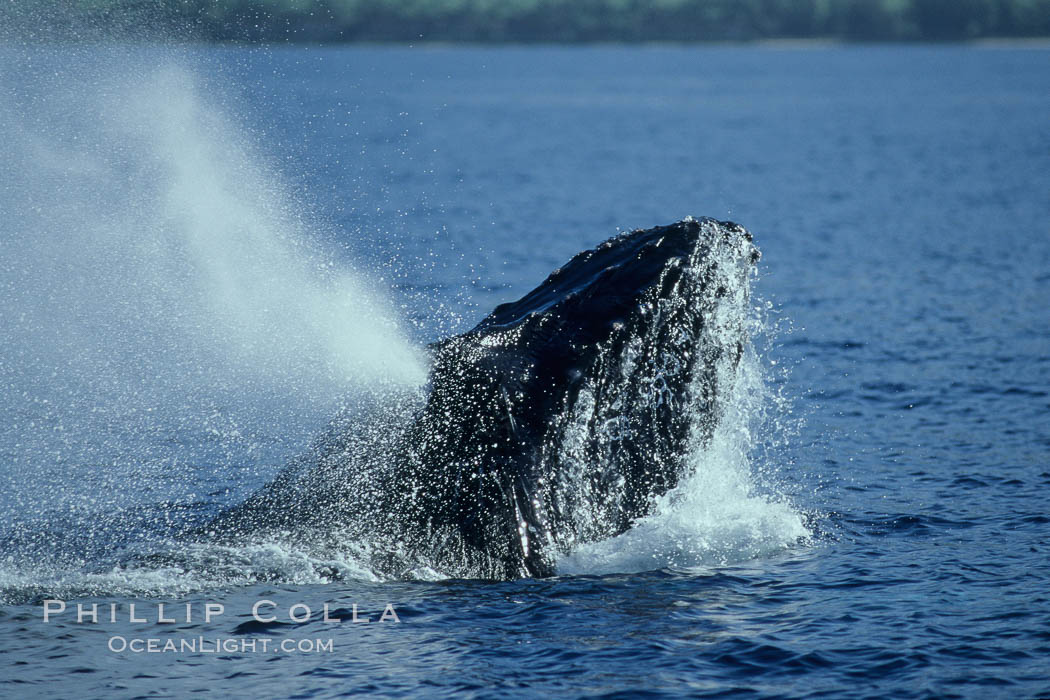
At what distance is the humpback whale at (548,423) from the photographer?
11.9 meters

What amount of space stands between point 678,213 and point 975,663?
3540 cm

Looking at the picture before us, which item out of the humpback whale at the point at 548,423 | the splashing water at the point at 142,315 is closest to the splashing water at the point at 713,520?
the humpback whale at the point at 548,423

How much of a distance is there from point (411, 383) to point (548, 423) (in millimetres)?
1544

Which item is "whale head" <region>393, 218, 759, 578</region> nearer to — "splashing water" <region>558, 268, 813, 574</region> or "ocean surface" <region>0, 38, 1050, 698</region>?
"splashing water" <region>558, 268, 813, 574</region>

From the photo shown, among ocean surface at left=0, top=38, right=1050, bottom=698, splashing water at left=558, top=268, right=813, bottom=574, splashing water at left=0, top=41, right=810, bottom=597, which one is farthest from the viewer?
splashing water at left=0, top=41, right=810, bottom=597

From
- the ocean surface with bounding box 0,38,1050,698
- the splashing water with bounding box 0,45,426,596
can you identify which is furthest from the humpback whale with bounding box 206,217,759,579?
the splashing water with bounding box 0,45,426,596

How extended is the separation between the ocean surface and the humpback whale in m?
0.39

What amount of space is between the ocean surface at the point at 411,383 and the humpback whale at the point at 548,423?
1.29 ft

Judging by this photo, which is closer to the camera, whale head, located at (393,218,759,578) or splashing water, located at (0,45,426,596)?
whale head, located at (393,218,759,578)

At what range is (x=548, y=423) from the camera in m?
11.9

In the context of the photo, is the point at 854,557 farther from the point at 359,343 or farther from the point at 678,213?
the point at 678,213

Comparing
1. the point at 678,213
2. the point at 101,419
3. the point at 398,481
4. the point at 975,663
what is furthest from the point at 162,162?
the point at 678,213

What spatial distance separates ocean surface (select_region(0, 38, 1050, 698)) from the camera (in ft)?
36.1

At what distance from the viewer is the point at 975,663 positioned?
1090cm
